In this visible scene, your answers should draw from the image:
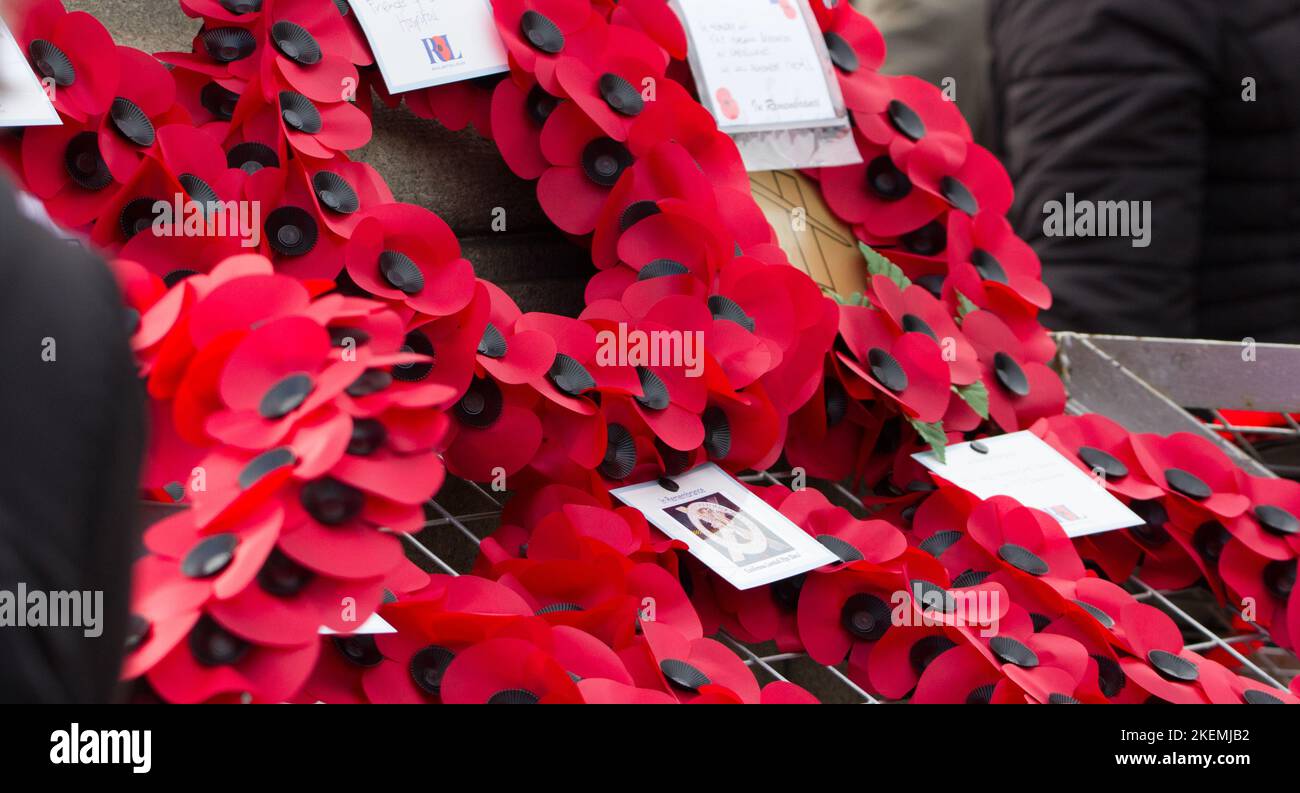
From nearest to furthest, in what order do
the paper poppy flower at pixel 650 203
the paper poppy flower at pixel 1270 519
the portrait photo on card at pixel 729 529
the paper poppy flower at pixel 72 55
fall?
the paper poppy flower at pixel 72 55 < the portrait photo on card at pixel 729 529 < the paper poppy flower at pixel 650 203 < the paper poppy flower at pixel 1270 519

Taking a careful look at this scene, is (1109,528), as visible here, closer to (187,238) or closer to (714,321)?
(714,321)

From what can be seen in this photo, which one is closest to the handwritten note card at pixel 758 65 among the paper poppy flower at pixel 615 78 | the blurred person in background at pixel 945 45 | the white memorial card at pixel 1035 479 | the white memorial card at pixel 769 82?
the white memorial card at pixel 769 82

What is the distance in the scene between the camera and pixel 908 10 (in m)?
2.14

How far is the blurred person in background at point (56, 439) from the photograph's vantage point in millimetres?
360

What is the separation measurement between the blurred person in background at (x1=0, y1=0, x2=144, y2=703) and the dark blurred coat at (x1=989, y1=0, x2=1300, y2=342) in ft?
5.77

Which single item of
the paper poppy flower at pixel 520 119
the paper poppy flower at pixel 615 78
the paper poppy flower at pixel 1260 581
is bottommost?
the paper poppy flower at pixel 1260 581

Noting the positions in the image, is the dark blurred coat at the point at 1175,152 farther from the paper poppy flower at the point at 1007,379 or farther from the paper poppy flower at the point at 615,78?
the paper poppy flower at the point at 615,78

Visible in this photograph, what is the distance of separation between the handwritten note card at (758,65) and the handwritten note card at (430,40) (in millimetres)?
234

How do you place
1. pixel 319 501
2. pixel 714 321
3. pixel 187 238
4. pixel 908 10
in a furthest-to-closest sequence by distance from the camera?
pixel 908 10, pixel 714 321, pixel 187 238, pixel 319 501

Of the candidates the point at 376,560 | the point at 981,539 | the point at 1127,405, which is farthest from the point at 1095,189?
the point at 376,560

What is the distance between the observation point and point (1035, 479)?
108 cm

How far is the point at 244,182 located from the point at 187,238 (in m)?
0.06

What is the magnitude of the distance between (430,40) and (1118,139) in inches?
49.8

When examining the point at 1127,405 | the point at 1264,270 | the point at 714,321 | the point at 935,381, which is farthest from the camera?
the point at 1264,270
